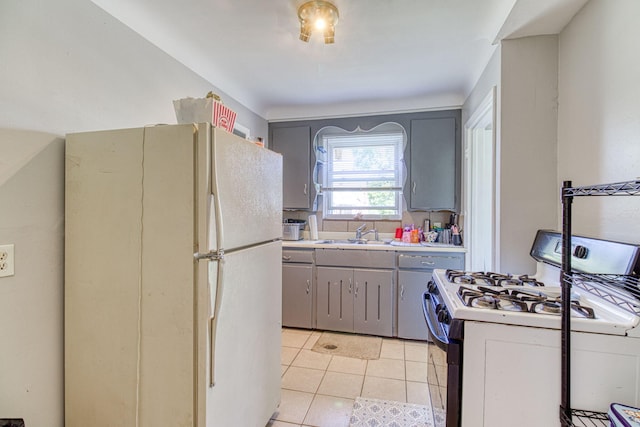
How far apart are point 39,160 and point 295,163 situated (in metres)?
2.44

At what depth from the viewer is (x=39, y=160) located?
133cm

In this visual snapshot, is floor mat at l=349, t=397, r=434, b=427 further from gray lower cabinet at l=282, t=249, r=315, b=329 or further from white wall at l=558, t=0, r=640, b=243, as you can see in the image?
white wall at l=558, t=0, r=640, b=243

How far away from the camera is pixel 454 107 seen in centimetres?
315

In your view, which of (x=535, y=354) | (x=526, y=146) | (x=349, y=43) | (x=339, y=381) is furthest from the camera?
(x=339, y=381)

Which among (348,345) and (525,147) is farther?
(348,345)

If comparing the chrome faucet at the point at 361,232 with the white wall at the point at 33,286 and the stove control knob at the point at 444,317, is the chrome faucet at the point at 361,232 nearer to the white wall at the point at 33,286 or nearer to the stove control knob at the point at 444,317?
the stove control knob at the point at 444,317

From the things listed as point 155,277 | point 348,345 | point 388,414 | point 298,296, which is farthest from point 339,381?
point 155,277

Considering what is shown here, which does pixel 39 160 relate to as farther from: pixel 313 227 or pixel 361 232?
pixel 361 232

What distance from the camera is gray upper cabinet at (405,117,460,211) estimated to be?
3164mm

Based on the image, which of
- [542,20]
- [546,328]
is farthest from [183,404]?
[542,20]

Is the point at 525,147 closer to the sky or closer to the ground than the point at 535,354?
closer to the sky

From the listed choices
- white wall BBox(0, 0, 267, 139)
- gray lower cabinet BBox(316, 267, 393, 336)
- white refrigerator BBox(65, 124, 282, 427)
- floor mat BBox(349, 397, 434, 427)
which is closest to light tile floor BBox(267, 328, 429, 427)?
floor mat BBox(349, 397, 434, 427)

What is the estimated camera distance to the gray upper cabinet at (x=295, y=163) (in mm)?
3545

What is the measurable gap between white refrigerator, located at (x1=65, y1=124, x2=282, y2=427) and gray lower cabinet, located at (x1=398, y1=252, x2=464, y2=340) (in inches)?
72.4
